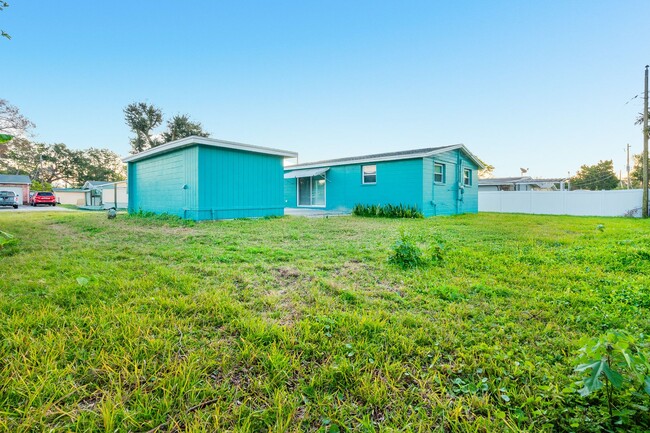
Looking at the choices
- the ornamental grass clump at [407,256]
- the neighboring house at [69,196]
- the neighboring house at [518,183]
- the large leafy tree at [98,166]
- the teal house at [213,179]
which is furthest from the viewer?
the large leafy tree at [98,166]

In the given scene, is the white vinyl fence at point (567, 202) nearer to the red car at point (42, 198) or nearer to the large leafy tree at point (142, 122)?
the large leafy tree at point (142, 122)

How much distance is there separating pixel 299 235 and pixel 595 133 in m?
19.4

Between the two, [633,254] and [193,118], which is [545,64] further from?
[193,118]

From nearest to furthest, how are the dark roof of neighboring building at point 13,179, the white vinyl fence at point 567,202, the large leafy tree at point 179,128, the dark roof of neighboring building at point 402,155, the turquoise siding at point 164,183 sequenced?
the turquoise siding at point 164,183 → the dark roof of neighboring building at point 402,155 → the white vinyl fence at point 567,202 → the dark roof of neighboring building at point 13,179 → the large leafy tree at point 179,128

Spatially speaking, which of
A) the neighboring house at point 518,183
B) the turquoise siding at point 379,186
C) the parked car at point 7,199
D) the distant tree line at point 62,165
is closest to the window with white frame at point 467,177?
the turquoise siding at point 379,186

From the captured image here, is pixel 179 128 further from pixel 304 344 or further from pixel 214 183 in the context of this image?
pixel 304 344

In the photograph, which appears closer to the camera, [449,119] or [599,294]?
[599,294]

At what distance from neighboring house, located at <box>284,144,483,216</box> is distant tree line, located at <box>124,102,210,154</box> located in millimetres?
21249

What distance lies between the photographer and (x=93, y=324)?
206 centimetres

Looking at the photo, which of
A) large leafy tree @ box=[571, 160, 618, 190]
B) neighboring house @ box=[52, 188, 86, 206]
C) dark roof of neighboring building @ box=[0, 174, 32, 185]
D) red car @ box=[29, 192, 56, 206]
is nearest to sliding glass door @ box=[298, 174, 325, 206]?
red car @ box=[29, 192, 56, 206]

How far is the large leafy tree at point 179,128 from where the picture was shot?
31.7m

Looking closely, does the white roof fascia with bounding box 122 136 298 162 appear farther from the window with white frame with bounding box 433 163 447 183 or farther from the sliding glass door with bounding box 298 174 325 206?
the window with white frame with bounding box 433 163 447 183

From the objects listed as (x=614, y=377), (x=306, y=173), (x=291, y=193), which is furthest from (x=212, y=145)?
(x=614, y=377)

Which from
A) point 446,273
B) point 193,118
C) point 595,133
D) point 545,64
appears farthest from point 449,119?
point 193,118
